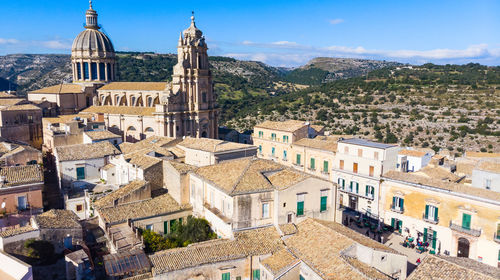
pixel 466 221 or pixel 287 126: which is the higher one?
pixel 287 126

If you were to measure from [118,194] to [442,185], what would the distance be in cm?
1974

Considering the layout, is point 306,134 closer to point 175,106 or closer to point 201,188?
point 175,106

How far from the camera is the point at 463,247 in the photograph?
21.7 metres

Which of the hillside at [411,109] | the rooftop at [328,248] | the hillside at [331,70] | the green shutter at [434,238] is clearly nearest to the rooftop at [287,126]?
the green shutter at [434,238]

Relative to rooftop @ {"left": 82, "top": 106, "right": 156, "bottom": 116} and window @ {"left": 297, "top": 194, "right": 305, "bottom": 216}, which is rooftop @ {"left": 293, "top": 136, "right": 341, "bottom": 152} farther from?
rooftop @ {"left": 82, "top": 106, "right": 156, "bottom": 116}

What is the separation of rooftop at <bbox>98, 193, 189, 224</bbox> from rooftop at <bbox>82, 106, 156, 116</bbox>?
18667 millimetres

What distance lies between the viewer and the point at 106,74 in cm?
5112

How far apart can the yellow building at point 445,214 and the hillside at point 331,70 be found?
10944cm

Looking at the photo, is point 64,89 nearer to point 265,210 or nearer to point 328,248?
point 265,210

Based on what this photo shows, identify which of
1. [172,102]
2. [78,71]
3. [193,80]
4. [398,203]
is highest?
[78,71]

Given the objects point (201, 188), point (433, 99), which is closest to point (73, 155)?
point (201, 188)

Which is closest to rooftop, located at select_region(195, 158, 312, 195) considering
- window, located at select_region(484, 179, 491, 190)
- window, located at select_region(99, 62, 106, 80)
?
window, located at select_region(484, 179, 491, 190)

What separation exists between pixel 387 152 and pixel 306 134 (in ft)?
38.8

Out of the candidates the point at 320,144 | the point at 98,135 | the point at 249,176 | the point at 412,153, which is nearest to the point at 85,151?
the point at 98,135
